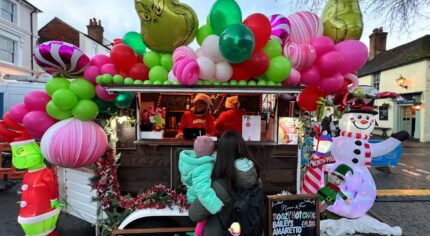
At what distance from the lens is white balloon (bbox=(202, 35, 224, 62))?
320 cm

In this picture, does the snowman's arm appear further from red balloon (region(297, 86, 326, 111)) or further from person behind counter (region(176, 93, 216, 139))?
person behind counter (region(176, 93, 216, 139))

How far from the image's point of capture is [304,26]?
367cm

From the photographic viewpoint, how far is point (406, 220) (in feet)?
18.2

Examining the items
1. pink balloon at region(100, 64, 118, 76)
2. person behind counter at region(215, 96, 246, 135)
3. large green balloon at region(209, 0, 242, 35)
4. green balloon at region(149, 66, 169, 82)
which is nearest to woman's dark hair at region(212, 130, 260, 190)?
green balloon at region(149, 66, 169, 82)


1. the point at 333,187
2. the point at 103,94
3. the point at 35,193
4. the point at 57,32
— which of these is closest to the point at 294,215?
the point at 333,187

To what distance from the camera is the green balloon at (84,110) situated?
3.54m

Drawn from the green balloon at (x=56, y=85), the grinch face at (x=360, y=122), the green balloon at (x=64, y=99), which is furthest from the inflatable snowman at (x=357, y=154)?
the green balloon at (x=56, y=85)

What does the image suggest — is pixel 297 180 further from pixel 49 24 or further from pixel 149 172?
pixel 49 24

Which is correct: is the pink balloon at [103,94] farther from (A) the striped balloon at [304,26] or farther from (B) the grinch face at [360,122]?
(B) the grinch face at [360,122]

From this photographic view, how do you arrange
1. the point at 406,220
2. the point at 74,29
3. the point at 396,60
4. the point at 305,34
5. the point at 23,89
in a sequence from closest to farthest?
the point at 305,34
the point at 406,220
the point at 23,89
the point at 396,60
the point at 74,29

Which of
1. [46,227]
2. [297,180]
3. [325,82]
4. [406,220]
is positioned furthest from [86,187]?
[406,220]

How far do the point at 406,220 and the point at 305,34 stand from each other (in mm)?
4341

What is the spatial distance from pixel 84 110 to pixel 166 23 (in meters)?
1.47

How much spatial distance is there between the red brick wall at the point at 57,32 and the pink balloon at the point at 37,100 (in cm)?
2081
